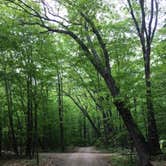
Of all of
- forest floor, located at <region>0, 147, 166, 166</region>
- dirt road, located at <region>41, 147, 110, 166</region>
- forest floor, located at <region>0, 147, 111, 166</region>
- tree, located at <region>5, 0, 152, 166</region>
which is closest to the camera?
tree, located at <region>5, 0, 152, 166</region>

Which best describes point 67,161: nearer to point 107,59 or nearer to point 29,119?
point 29,119

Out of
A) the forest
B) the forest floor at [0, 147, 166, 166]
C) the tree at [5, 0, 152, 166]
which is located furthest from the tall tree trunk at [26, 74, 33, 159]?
the tree at [5, 0, 152, 166]

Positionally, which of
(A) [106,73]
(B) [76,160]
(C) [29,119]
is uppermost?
(A) [106,73]

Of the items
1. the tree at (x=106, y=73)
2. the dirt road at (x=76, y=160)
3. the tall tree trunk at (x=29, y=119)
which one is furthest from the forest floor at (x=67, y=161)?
the tree at (x=106, y=73)

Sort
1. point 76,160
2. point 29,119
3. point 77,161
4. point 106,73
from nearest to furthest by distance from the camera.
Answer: point 106,73 < point 77,161 < point 76,160 < point 29,119

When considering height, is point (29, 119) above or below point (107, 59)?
below

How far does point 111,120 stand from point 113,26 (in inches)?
215

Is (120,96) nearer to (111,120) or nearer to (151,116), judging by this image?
(151,116)

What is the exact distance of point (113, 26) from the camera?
14.2 m

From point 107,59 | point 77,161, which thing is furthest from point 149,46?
point 77,161

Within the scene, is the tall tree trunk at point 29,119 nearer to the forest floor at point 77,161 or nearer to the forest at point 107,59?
the forest at point 107,59

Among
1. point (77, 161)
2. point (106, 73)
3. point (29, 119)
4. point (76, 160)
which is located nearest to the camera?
point (106, 73)

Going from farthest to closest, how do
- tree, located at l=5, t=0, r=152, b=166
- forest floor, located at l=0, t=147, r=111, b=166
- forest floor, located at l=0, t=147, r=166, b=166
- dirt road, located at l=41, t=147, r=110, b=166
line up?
dirt road, located at l=41, t=147, r=110, b=166, forest floor, located at l=0, t=147, r=111, b=166, forest floor, located at l=0, t=147, r=166, b=166, tree, located at l=5, t=0, r=152, b=166

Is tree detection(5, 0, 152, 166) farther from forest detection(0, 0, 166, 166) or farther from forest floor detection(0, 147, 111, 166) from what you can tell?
forest floor detection(0, 147, 111, 166)
